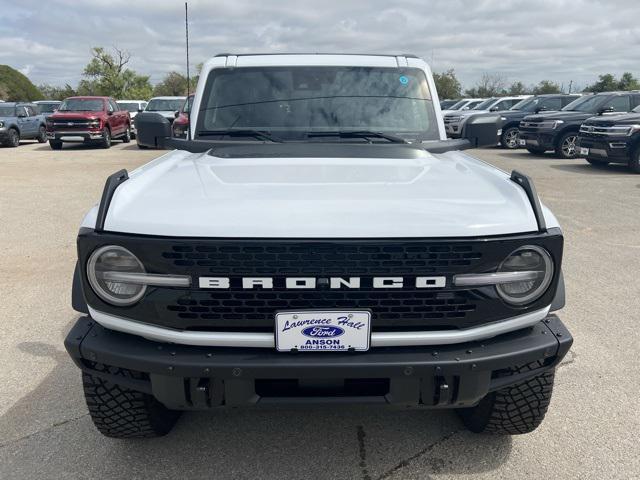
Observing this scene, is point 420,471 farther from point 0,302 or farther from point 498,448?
point 0,302

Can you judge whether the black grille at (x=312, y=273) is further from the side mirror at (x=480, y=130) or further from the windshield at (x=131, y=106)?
the windshield at (x=131, y=106)

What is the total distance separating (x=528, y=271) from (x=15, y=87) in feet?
225

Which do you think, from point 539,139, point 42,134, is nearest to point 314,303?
point 539,139

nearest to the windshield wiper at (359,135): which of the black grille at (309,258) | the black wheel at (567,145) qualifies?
the black grille at (309,258)

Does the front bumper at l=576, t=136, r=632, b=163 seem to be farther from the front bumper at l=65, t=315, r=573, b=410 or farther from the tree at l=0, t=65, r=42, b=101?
the tree at l=0, t=65, r=42, b=101

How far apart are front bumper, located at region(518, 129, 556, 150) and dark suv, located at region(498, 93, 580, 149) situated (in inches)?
63.9

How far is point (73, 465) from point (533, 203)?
7.81 ft

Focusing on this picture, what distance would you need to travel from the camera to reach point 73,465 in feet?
8.64

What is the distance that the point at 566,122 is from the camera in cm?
1458

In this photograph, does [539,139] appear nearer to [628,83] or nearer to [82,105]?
[82,105]

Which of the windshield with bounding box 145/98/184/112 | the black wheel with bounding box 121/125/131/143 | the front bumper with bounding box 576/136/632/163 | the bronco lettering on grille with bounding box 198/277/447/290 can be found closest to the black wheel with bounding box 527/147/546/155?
the front bumper with bounding box 576/136/632/163

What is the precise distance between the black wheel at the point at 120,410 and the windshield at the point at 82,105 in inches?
748

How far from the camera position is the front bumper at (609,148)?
12125mm

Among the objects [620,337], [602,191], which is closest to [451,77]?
[602,191]
